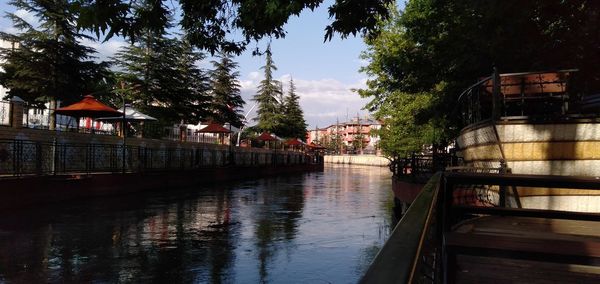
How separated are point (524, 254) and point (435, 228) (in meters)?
0.53

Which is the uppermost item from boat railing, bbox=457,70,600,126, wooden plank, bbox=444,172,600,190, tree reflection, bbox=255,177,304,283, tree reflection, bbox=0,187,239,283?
boat railing, bbox=457,70,600,126

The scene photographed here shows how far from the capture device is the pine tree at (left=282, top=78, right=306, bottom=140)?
6868 centimetres

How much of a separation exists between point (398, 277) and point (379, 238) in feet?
31.5

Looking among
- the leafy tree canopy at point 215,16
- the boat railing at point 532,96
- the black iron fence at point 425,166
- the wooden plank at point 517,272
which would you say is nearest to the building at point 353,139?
the black iron fence at point 425,166

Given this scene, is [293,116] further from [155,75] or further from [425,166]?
[425,166]

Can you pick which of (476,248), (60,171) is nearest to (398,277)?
(476,248)

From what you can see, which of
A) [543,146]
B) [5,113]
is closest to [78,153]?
[5,113]

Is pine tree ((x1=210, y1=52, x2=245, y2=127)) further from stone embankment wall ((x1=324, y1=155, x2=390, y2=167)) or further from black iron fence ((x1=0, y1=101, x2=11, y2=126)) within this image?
stone embankment wall ((x1=324, y1=155, x2=390, y2=167))

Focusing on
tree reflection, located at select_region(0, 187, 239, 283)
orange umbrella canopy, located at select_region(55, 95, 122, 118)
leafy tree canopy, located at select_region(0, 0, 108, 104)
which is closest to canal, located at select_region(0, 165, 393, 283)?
tree reflection, located at select_region(0, 187, 239, 283)

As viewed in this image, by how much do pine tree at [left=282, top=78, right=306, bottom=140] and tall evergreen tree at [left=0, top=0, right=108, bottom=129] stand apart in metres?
38.8

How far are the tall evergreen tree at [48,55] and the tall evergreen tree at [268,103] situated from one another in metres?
35.2

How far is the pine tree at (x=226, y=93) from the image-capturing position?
162 feet

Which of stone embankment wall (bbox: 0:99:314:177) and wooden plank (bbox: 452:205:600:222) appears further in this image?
stone embankment wall (bbox: 0:99:314:177)

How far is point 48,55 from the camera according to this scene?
29406 millimetres
